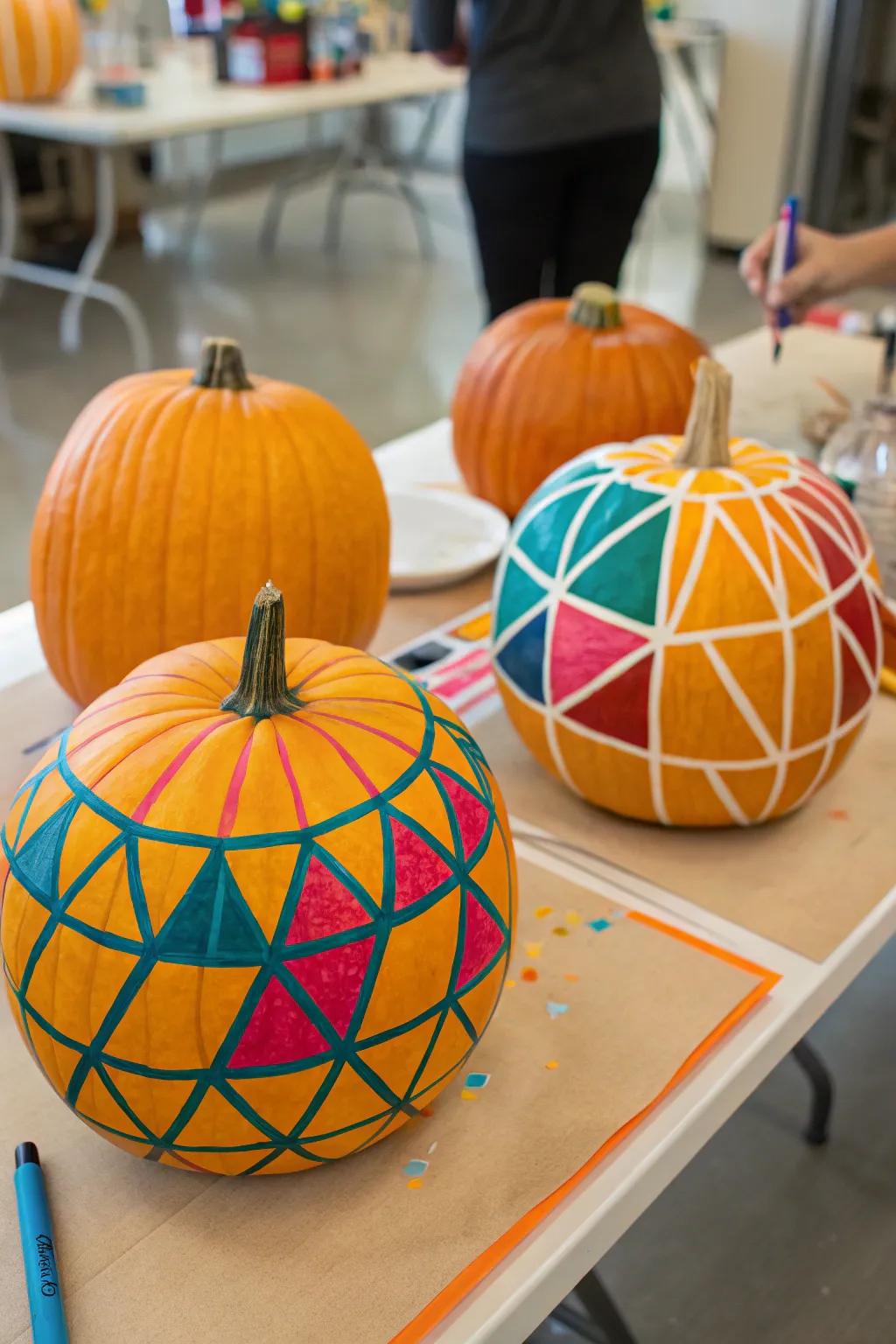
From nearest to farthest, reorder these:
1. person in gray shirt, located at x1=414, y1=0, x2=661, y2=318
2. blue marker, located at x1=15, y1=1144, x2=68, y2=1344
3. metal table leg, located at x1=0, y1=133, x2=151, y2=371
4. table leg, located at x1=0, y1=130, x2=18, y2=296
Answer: blue marker, located at x1=15, y1=1144, x2=68, y2=1344
person in gray shirt, located at x1=414, y1=0, x2=661, y2=318
metal table leg, located at x1=0, y1=133, x2=151, y2=371
table leg, located at x1=0, y1=130, x2=18, y2=296

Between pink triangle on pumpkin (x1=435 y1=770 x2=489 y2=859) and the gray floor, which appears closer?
pink triangle on pumpkin (x1=435 y1=770 x2=489 y2=859)

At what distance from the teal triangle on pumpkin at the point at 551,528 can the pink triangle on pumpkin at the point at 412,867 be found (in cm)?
31

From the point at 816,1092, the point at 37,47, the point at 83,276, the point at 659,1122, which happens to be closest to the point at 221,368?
the point at 659,1122

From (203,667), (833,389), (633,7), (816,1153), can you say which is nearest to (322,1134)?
(203,667)

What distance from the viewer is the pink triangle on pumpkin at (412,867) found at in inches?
22.2

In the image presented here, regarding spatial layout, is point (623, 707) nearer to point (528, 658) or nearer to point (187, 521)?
Result: point (528, 658)

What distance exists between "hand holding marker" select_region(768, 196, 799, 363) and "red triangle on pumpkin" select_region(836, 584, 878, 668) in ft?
1.69

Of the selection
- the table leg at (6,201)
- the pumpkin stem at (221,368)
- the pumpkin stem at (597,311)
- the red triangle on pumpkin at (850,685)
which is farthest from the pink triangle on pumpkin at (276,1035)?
the table leg at (6,201)

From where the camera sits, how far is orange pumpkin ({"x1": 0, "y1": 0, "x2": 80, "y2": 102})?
11.1 feet

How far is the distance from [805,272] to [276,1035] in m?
1.08

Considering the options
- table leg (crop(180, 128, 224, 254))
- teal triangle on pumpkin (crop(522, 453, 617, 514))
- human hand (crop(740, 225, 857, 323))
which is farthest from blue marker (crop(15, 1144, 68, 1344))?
table leg (crop(180, 128, 224, 254))

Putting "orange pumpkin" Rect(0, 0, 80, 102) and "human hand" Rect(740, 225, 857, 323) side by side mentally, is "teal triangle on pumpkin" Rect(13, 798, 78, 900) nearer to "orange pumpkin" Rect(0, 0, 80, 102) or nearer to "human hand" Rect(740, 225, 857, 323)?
"human hand" Rect(740, 225, 857, 323)

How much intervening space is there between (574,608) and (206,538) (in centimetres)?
26

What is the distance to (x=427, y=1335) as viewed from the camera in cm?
54
